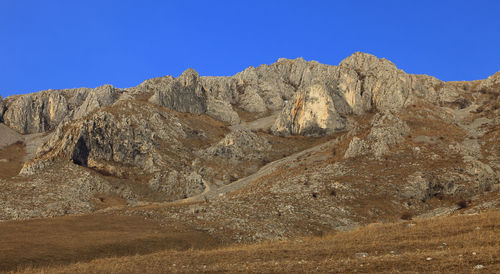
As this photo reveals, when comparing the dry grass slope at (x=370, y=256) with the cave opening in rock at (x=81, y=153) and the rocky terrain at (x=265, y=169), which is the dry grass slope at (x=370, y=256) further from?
the cave opening in rock at (x=81, y=153)

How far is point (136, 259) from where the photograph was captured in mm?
31844

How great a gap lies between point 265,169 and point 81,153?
63.6 m

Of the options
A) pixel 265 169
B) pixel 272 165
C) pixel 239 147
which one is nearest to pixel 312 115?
pixel 239 147

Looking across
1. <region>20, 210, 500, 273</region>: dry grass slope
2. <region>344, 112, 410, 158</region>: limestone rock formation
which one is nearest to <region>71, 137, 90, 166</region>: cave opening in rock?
<region>344, 112, 410, 158</region>: limestone rock formation

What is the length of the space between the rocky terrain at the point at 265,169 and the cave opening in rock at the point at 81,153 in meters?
0.36

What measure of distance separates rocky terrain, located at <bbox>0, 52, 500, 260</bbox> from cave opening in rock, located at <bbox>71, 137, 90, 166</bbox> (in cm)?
36

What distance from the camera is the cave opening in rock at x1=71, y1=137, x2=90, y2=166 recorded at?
135500 mm

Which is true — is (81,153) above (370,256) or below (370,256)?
above

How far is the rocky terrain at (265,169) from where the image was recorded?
208 feet

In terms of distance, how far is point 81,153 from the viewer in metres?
138

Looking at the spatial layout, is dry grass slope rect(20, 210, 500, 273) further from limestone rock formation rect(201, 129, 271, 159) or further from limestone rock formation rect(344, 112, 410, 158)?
limestone rock formation rect(201, 129, 271, 159)


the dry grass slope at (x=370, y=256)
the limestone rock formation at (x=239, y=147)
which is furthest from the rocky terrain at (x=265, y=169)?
the dry grass slope at (x=370, y=256)

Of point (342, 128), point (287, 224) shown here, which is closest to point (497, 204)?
point (287, 224)

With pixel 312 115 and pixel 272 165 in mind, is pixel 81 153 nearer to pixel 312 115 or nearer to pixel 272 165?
pixel 272 165
